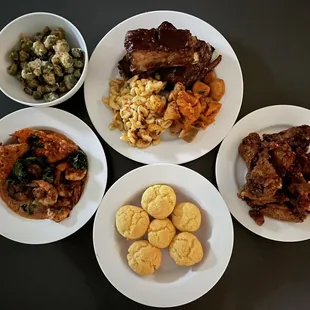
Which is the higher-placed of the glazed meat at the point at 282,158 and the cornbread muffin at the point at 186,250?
the glazed meat at the point at 282,158

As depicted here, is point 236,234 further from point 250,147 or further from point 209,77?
point 209,77

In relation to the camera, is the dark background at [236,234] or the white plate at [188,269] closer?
the white plate at [188,269]

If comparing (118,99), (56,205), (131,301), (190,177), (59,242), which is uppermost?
(118,99)

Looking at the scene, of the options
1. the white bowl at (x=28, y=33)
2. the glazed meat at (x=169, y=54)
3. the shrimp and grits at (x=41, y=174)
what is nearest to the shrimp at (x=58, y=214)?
the shrimp and grits at (x=41, y=174)

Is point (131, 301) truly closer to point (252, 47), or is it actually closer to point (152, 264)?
point (152, 264)

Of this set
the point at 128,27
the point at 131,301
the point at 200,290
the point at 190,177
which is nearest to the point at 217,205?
the point at 190,177

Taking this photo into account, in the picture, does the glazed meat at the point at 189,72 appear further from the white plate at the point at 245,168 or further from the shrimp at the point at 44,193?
the shrimp at the point at 44,193

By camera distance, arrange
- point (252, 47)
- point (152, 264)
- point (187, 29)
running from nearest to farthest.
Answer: point (152, 264) → point (187, 29) → point (252, 47)

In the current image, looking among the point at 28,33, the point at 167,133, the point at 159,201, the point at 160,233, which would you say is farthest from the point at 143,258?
the point at 28,33
